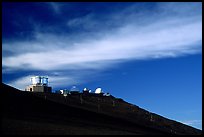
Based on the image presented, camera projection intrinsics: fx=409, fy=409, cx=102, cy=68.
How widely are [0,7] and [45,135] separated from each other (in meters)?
10.4

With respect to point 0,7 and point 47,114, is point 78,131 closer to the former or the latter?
point 47,114

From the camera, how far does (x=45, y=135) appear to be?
3173cm

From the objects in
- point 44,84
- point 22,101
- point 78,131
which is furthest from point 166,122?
point 78,131

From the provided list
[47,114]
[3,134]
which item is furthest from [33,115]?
[3,134]

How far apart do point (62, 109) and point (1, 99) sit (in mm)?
8827

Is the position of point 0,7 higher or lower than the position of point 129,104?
higher

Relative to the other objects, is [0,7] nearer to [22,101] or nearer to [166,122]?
[22,101]

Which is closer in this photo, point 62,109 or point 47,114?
point 47,114

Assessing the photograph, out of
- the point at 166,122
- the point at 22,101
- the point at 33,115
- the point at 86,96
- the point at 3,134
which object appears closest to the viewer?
the point at 3,134

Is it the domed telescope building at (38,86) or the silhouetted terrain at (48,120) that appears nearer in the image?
the silhouetted terrain at (48,120)

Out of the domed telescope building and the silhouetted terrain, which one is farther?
the domed telescope building

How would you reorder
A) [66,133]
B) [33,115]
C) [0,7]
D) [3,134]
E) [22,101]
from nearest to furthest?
[0,7] → [3,134] → [66,133] → [33,115] → [22,101]

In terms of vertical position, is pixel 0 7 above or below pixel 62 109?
above

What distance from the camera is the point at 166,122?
74812 millimetres
